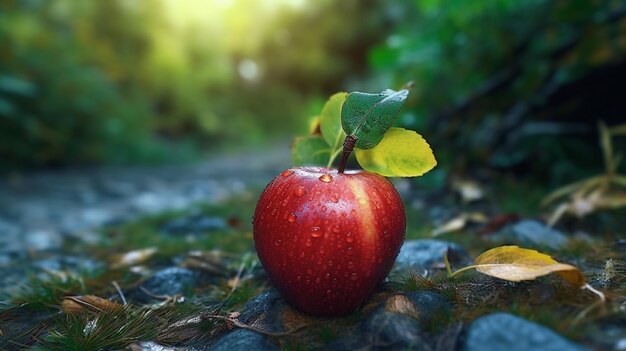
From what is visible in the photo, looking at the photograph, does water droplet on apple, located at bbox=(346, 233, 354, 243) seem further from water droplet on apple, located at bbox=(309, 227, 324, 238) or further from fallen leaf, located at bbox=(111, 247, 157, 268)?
fallen leaf, located at bbox=(111, 247, 157, 268)

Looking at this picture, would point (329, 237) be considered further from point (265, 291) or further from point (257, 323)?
point (265, 291)

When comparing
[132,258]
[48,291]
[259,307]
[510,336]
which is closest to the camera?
[510,336]

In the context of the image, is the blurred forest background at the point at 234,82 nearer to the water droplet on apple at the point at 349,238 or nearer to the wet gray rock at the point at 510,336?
the water droplet on apple at the point at 349,238

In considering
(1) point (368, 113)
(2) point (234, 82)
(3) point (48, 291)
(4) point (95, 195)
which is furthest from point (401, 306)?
(2) point (234, 82)

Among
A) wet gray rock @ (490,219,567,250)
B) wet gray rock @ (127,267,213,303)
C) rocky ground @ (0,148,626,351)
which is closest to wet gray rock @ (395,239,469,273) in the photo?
rocky ground @ (0,148,626,351)

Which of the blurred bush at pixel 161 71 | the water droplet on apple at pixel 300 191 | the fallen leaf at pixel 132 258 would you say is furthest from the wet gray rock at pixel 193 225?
the blurred bush at pixel 161 71
